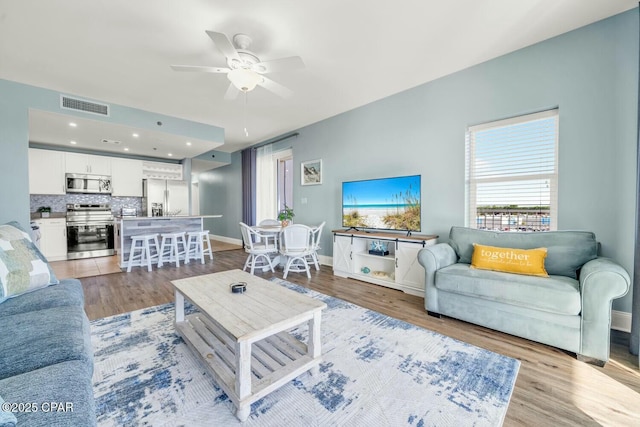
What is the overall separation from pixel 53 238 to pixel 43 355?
584 cm

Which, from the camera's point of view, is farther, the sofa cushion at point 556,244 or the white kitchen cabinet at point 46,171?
the white kitchen cabinet at point 46,171

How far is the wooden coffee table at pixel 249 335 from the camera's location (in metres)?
1.36

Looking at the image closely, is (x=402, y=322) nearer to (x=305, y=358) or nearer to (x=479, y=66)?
(x=305, y=358)

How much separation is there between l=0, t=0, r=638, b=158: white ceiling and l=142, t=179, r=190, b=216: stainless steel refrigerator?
2.69m

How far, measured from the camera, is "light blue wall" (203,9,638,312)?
2.27 meters

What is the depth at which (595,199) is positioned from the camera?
2.40 meters

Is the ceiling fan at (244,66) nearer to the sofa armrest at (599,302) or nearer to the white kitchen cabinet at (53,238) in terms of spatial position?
the sofa armrest at (599,302)

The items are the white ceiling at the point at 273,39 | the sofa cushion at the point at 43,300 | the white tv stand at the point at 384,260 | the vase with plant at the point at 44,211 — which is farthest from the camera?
the vase with plant at the point at 44,211

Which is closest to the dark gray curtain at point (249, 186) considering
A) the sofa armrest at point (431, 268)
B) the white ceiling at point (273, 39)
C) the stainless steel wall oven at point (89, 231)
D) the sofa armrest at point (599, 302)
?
the white ceiling at point (273, 39)

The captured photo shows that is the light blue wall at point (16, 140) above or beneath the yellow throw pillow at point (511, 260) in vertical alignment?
above

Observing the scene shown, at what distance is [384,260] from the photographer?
3914 millimetres

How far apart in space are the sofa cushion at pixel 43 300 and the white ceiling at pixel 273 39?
2266 millimetres

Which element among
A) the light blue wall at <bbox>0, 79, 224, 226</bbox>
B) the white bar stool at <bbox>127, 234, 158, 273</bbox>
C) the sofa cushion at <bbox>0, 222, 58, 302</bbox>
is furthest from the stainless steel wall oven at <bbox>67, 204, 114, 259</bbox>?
the sofa cushion at <bbox>0, 222, 58, 302</bbox>

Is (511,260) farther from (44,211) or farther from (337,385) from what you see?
(44,211)
